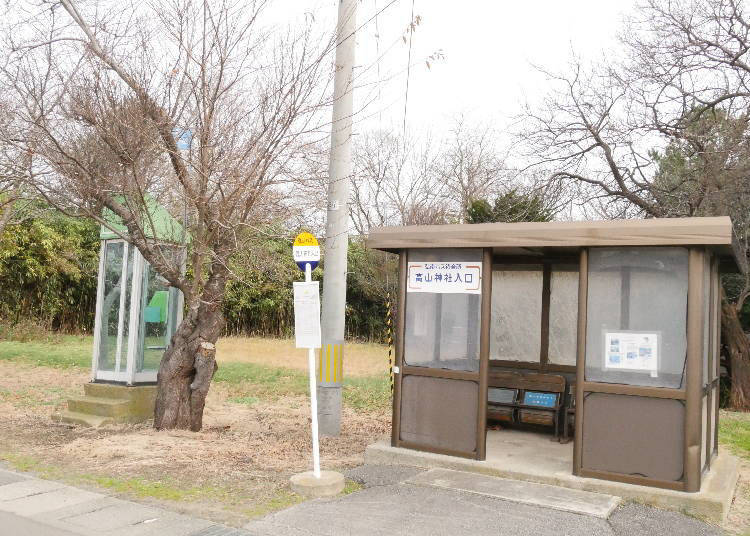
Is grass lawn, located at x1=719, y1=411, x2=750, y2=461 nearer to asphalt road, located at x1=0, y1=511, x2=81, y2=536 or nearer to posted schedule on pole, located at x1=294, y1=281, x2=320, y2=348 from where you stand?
posted schedule on pole, located at x1=294, y1=281, x2=320, y2=348

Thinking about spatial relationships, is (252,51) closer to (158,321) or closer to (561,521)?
(158,321)

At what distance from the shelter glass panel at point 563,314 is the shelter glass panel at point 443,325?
Result: 245 cm

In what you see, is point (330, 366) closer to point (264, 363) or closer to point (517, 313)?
point (517, 313)

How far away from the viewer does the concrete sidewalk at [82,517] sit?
5184mm

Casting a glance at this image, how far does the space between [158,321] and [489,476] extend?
220 inches

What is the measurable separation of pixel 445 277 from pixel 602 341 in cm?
175

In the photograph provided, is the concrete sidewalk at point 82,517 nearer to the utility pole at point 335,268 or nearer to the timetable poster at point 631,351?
the utility pole at point 335,268

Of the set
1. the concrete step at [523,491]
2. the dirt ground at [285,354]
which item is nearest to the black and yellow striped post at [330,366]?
the concrete step at [523,491]

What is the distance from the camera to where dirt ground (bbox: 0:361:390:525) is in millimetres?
6266

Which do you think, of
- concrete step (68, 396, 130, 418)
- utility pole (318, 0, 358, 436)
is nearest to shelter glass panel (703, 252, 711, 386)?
utility pole (318, 0, 358, 436)

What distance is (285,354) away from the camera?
21.3 metres

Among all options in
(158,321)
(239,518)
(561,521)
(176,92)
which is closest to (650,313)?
(561,521)

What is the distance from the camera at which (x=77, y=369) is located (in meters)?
16.0

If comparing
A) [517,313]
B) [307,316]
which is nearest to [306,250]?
[307,316]
